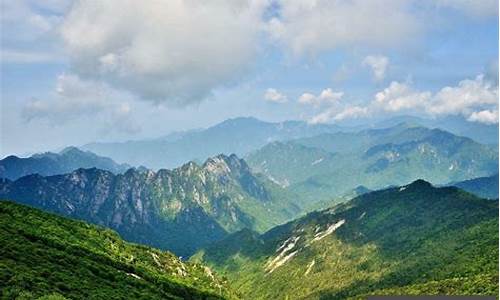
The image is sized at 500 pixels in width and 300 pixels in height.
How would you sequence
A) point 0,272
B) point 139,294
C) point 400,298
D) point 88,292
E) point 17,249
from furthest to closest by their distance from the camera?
point 139,294, point 17,249, point 88,292, point 0,272, point 400,298

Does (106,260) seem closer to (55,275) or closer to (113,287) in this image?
(113,287)

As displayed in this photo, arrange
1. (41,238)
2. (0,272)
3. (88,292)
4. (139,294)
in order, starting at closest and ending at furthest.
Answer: (0,272), (88,292), (139,294), (41,238)

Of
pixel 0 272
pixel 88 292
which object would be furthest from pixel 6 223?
pixel 0 272

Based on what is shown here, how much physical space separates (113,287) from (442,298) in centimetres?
13700

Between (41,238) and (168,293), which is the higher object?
(41,238)

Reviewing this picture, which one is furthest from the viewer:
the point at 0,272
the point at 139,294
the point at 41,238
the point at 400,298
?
the point at 41,238

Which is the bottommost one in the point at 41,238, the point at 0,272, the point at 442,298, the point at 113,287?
the point at 442,298

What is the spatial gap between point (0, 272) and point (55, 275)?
86.7 ft

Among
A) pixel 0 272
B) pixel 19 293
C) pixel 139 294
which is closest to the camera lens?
pixel 19 293

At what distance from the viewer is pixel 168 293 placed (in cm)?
19250

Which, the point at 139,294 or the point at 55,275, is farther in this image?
the point at 139,294

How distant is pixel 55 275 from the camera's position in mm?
139250

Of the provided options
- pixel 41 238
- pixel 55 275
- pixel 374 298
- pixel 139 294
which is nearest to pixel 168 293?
pixel 139 294

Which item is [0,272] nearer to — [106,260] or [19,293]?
[19,293]
